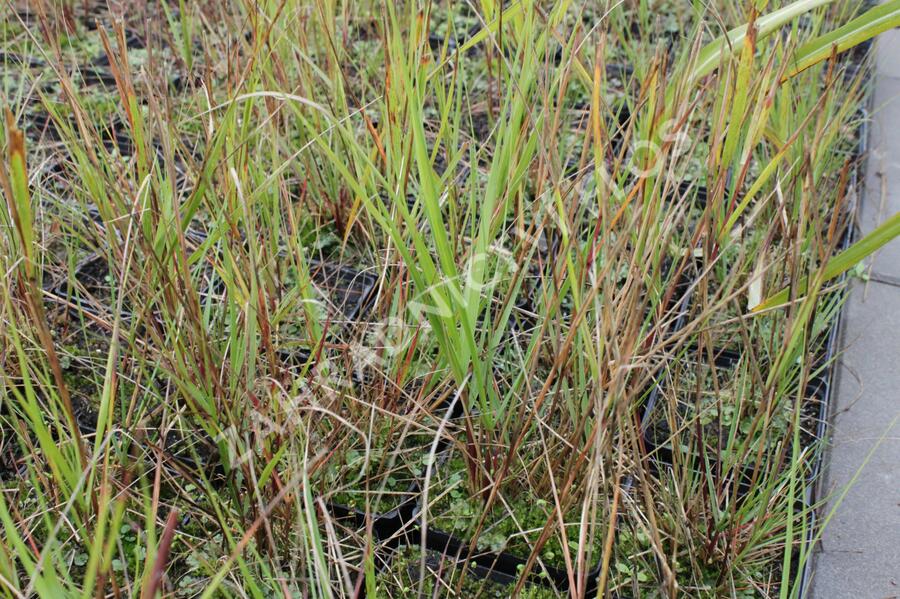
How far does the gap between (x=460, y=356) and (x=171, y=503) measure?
453mm

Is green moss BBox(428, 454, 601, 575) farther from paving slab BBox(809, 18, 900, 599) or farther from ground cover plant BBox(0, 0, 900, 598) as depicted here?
paving slab BBox(809, 18, 900, 599)

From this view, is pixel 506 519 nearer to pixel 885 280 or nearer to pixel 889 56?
pixel 885 280

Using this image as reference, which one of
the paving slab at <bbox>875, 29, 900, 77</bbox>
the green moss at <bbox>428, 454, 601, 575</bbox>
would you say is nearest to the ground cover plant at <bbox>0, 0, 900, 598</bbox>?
the green moss at <bbox>428, 454, 601, 575</bbox>

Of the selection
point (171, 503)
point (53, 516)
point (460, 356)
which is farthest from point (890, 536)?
point (53, 516)

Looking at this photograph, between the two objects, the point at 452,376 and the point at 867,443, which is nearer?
the point at 452,376

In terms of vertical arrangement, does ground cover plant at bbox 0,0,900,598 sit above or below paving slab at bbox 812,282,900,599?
above

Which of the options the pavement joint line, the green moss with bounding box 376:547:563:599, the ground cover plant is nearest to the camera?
the ground cover plant

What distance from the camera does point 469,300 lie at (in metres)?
0.93

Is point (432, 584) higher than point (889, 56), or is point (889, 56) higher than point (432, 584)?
point (889, 56)

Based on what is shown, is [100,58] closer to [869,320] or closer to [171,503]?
[171,503]

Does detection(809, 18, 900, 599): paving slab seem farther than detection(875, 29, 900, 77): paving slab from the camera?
No

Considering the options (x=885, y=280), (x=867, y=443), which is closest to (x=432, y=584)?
(x=867, y=443)

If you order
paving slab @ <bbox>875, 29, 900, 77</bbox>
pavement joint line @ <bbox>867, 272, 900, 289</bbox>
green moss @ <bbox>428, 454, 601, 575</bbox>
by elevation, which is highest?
paving slab @ <bbox>875, 29, 900, 77</bbox>

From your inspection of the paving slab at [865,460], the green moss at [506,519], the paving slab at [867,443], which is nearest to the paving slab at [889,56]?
the paving slab at [867,443]
